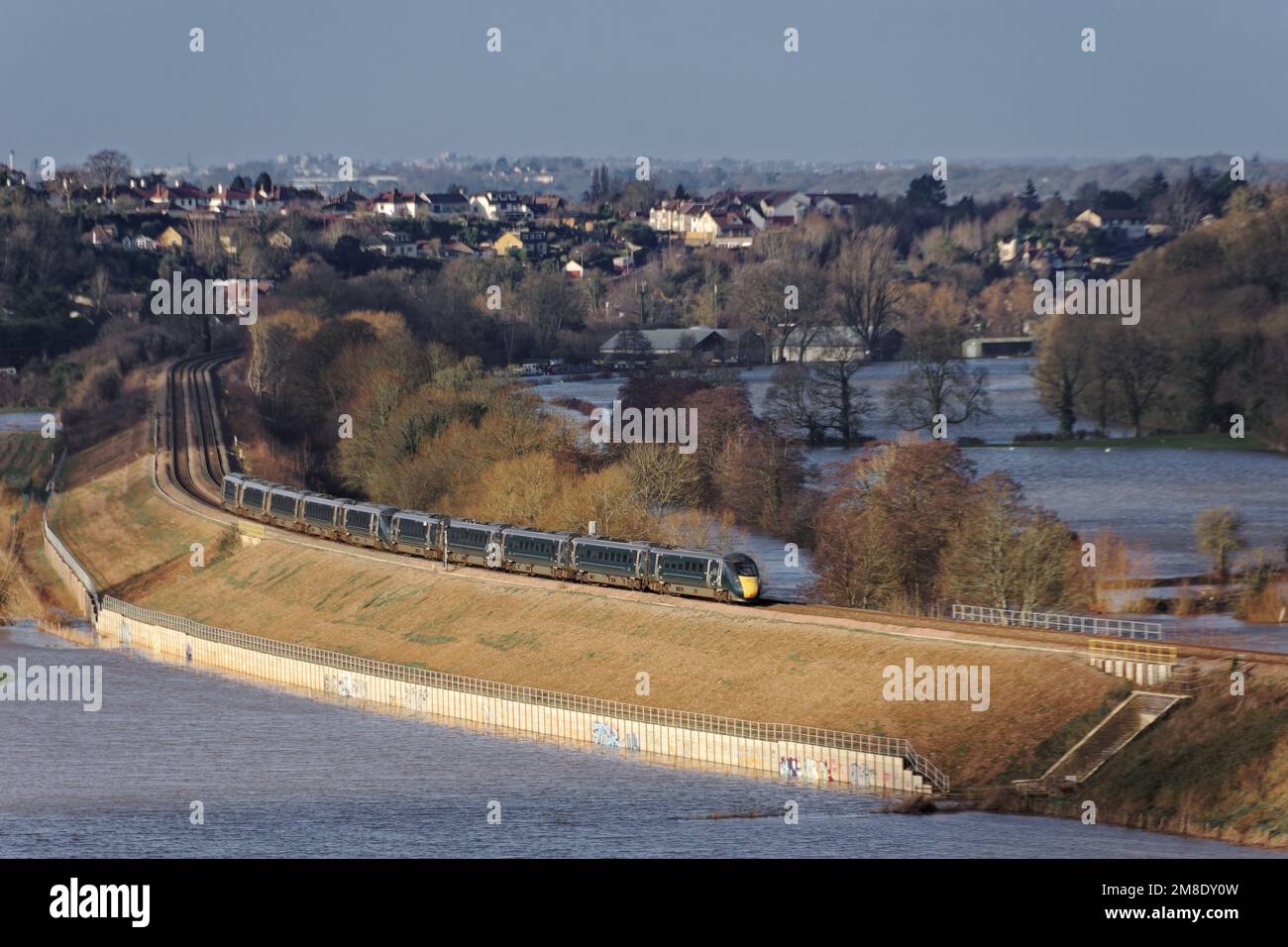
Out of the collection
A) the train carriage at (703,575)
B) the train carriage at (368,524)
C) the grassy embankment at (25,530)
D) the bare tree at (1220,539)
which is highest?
the train carriage at (703,575)

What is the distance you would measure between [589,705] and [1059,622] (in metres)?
16.5

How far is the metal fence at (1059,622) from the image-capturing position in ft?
226

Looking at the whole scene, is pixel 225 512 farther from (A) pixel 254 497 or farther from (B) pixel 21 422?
(B) pixel 21 422

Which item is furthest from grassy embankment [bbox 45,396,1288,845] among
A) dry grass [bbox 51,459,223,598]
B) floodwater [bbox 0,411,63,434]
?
floodwater [bbox 0,411,63,434]

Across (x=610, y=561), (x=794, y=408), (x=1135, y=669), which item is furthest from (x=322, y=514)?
(x=794, y=408)

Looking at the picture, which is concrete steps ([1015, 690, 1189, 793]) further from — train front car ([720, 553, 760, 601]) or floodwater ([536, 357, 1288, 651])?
train front car ([720, 553, 760, 601])

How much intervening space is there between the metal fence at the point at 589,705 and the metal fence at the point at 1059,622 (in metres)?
10.8

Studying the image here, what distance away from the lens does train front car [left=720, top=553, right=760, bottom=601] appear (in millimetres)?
70938

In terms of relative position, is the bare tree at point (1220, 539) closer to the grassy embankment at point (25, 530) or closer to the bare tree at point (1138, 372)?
the bare tree at point (1138, 372)

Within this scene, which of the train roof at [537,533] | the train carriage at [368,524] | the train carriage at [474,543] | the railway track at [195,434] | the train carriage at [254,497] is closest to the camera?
the train roof at [537,533]

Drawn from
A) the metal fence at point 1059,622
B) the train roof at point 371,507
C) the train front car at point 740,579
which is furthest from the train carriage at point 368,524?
the metal fence at point 1059,622

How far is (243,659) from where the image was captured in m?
82.0
